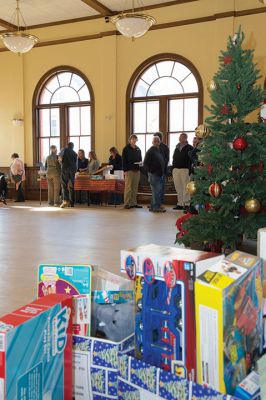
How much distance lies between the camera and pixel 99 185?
365 inches

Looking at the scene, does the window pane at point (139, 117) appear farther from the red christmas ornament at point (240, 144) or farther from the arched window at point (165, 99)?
the red christmas ornament at point (240, 144)

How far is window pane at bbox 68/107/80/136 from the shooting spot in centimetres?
1085

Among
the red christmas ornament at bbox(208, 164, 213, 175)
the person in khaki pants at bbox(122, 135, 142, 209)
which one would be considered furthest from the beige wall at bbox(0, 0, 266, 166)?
the red christmas ornament at bbox(208, 164, 213, 175)

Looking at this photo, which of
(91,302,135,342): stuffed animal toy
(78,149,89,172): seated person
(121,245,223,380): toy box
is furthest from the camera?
(78,149,89,172): seated person

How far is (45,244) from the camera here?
472 cm

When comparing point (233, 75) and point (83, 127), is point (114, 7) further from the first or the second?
point (233, 75)

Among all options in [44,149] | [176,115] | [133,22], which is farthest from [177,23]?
[44,149]

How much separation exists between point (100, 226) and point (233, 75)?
3.75 metres

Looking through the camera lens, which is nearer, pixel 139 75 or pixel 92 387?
pixel 92 387

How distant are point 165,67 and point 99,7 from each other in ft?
6.30

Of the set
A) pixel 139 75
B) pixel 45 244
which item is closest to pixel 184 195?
pixel 139 75

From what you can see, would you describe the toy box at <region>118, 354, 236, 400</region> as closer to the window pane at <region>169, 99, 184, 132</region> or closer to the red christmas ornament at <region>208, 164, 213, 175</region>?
the red christmas ornament at <region>208, 164, 213, 175</region>

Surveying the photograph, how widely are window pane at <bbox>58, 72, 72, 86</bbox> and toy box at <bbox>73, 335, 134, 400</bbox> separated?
10356 mm

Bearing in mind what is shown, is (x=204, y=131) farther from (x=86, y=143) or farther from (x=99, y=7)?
(x=86, y=143)
